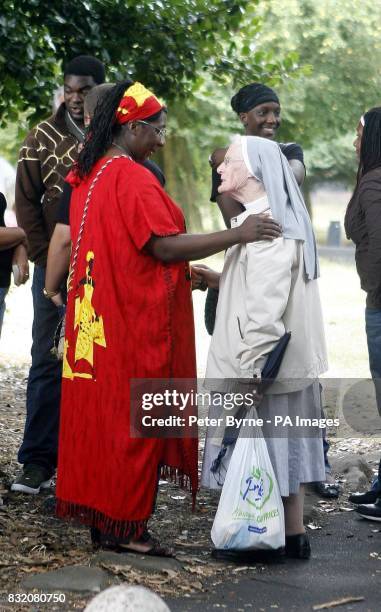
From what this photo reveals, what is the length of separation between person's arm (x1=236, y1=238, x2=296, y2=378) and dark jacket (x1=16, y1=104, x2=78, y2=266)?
62.8 inches

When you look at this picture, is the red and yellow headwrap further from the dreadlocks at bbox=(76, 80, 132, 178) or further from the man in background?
the man in background

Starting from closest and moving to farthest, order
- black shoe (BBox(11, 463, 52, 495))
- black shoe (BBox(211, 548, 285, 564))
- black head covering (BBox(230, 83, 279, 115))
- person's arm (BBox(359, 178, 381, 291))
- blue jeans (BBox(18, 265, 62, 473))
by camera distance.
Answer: black shoe (BBox(211, 548, 285, 564)) < person's arm (BBox(359, 178, 381, 291)) < black shoe (BBox(11, 463, 52, 495)) < blue jeans (BBox(18, 265, 62, 473)) < black head covering (BBox(230, 83, 279, 115))

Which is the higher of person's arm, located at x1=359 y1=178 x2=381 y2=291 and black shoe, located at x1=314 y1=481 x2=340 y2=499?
person's arm, located at x1=359 y1=178 x2=381 y2=291

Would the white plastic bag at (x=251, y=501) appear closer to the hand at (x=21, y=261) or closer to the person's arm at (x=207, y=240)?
the person's arm at (x=207, y=240)

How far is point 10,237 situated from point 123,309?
102cm

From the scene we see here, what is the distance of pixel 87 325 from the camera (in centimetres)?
514

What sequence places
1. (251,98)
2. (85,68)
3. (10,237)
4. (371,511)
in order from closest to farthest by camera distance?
(10,237) < (371,511) < (85,68) < (251,98)

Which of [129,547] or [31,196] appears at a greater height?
[31,196]

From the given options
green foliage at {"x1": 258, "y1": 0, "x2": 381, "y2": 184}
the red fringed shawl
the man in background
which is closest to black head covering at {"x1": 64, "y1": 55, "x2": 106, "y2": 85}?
the man in background

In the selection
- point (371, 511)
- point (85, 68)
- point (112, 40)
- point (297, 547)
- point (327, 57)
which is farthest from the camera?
point (327, 57)

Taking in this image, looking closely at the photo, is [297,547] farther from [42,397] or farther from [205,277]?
[42,397]

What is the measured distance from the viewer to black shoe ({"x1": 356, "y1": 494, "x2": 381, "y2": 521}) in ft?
20.4

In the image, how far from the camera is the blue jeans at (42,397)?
253 inches

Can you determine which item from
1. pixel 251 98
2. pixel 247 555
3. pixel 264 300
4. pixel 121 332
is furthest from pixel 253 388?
pixel 251 98
